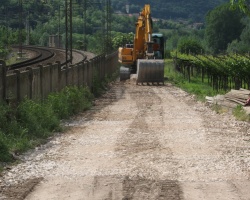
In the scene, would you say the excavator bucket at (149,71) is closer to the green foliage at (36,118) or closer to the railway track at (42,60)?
the railway track at (42,60)

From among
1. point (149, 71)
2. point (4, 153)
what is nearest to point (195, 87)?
point (149, 71)

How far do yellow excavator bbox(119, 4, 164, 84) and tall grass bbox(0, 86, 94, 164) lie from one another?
781 inches

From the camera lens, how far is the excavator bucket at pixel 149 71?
3975 centimetres

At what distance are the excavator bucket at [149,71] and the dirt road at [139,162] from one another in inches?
755

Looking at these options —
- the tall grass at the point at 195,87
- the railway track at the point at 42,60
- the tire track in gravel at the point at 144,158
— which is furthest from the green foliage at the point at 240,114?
the railway track at the point at 42,60

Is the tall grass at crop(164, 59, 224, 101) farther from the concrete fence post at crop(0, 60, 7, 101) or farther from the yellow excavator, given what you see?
the concrete fence post at crop(0, 60, 7, 101)

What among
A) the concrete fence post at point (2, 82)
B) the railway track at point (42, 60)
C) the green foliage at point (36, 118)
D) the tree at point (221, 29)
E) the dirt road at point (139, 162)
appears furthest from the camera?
the tree at point (221, 29)

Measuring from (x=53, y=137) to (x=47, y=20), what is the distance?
5611 inches

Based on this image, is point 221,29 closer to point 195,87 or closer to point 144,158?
point 195,87

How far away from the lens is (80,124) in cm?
1877

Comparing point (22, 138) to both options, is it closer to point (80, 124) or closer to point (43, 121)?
point (43, 121)

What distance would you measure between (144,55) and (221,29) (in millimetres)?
128008

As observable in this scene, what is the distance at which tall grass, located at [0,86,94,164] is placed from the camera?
43.9 feet

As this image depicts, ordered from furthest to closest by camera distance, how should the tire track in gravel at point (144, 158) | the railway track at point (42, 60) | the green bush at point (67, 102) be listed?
the railway track at point (42, 60), the green bush at point (67, 102), the tire track in gravel at point (144, 158)
